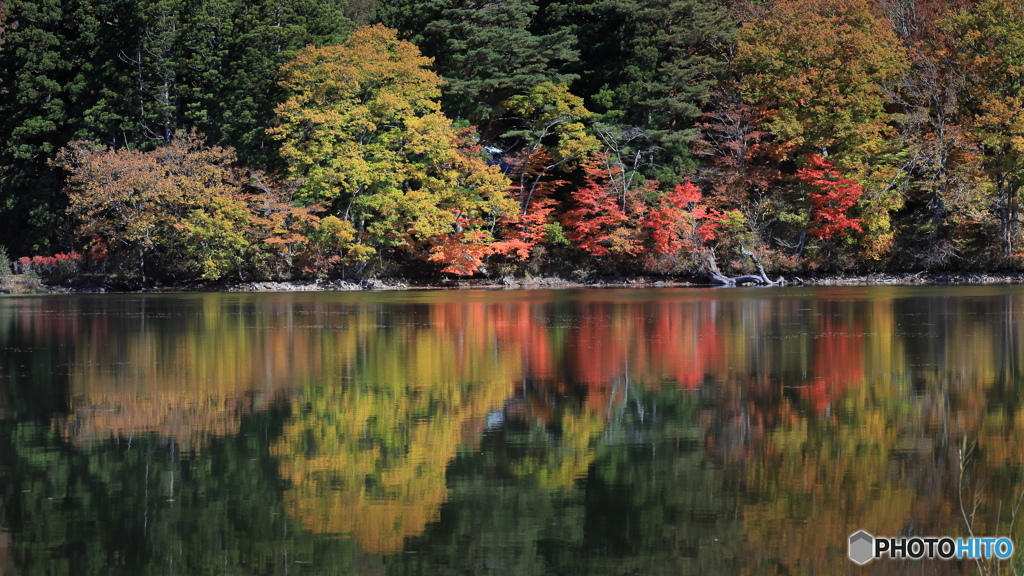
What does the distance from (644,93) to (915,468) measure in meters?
36.4

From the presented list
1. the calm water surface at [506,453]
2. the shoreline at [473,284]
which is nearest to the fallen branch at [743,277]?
the shoreline at [473,284]

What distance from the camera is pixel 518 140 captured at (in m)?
46.5

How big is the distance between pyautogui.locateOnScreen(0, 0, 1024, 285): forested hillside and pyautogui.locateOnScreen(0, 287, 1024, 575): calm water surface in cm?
2418

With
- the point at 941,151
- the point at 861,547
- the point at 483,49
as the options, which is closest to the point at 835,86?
the point at 941,151

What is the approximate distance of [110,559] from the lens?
20.1 ft

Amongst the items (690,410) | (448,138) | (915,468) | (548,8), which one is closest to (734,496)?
(915,468)

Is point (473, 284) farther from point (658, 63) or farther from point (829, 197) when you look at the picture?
point (829, 197)

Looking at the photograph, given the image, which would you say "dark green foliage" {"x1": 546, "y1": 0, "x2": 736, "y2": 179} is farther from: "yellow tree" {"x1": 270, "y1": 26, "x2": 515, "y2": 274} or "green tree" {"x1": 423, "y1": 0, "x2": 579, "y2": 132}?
"yellow tree" {"x1": 270, "y1": 26, "x2": 515, "y2": 274}

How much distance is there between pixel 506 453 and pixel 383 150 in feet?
113

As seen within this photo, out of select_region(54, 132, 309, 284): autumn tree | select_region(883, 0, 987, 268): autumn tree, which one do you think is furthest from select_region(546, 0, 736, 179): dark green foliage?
select_region(54, 132, 309, 284): autumn tree

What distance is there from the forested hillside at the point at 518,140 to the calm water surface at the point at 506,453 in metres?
24.2

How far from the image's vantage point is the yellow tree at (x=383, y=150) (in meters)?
41.6

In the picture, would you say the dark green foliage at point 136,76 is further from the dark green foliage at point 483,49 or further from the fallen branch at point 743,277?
the fallen branch at point 743,277

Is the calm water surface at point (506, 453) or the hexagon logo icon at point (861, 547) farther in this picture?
the calm water surface at point (506, 453)
